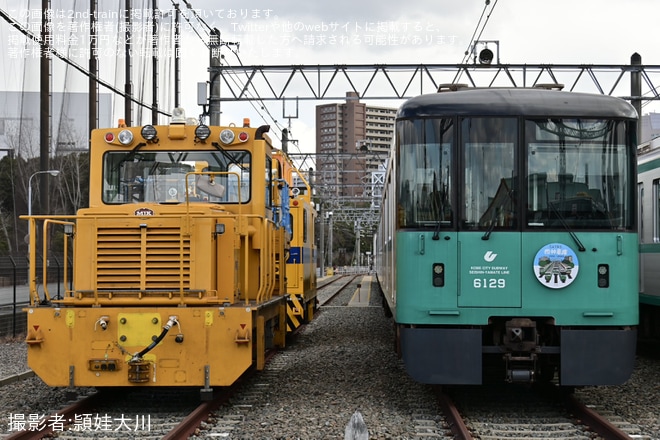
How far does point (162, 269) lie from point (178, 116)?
2.36 m

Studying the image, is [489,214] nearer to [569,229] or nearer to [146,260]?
[569,229]

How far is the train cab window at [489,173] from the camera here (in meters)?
7.60

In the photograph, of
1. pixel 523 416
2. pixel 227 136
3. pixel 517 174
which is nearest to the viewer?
pixel 517 174

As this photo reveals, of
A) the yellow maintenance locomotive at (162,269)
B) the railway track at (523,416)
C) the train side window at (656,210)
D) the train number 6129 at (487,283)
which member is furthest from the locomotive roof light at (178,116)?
the train side window at (656,210)

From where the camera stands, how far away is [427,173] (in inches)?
303

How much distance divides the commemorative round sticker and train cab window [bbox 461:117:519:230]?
0.42 metres

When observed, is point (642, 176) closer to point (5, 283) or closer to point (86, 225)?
point (86, 225)

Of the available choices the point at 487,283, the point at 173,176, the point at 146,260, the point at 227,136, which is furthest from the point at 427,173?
the point at 173,176

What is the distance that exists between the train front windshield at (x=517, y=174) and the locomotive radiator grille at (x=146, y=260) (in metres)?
2.43

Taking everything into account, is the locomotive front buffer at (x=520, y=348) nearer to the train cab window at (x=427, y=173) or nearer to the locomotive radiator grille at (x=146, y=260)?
the train cab window at (x=427, y=173)

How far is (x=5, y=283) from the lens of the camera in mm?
17953

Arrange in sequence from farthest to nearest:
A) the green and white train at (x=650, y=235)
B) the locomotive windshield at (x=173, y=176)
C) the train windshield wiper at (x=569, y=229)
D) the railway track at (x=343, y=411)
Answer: the green and white train at (x=650, y=235)
the locomotive windshield at (x=173, y=176)
the train windshield wiper at (x=569, y=229)
the railway track at (x=343, y=411)

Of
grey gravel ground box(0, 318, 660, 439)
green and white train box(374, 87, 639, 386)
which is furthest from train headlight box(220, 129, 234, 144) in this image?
grey gravel ground box(0, 318, 660, 439)

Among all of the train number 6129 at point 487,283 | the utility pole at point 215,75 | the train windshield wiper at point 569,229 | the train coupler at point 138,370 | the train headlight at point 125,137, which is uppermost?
the utility pole at point 215,75
